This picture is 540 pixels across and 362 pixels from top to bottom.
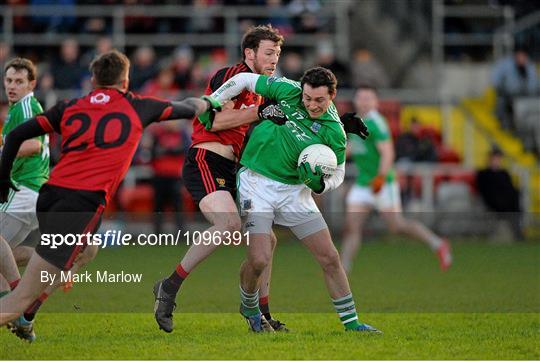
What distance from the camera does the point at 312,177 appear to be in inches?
358

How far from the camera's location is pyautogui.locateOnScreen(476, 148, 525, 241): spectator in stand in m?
20.6

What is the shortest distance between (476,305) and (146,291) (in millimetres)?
3394

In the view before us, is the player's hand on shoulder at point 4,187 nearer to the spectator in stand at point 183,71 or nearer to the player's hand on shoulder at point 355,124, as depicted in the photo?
the player's hand on shoulder at point 355,124

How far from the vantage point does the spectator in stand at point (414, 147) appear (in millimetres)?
20844

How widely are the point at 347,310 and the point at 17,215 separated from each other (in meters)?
2.90

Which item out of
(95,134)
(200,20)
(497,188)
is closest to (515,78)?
(497,188)

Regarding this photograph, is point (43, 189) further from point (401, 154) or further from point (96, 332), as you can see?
point (401, 154)

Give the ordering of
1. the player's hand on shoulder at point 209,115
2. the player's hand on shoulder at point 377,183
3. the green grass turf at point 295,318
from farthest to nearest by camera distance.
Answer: the player's hand on shoulder at point 377,183, the player's hand on shoulder at point 209,115, the green grass turf at point 295,318

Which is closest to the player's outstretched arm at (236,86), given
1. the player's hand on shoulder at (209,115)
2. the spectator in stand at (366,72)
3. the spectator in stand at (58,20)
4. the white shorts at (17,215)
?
the player's hand on shoulder at (209,115)

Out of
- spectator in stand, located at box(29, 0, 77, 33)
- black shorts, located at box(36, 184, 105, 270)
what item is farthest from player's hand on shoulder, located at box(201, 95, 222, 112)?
spectator in stand, located at box(29, 0, 77, 33)

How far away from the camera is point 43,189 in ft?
27.0

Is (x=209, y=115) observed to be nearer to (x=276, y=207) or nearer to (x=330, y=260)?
(x=276, y=207)

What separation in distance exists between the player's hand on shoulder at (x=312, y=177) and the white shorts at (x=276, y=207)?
309 mm

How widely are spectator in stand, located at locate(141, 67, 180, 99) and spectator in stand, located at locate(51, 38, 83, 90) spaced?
3.85 feet
